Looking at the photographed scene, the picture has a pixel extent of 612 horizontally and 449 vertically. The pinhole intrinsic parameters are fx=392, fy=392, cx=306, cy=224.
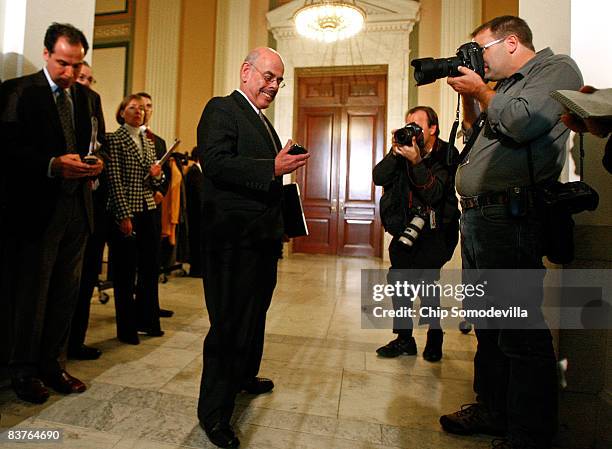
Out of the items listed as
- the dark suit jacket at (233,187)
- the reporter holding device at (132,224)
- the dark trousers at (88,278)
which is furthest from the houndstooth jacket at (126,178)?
the dark suit jacket at (233,187)

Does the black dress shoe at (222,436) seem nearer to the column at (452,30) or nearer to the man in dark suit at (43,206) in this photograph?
the man in dark suit at (43,206)

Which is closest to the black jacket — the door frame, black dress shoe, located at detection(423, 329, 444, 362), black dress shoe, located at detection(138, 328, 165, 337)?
black dress shoe, located at detection(423, 329, 444, 362)

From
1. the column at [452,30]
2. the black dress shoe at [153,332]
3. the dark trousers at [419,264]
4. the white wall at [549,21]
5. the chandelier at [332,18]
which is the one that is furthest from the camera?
the column at [452,30]

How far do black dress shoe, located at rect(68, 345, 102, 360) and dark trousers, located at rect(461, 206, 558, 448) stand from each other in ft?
6.92

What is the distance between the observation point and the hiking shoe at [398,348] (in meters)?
2.42

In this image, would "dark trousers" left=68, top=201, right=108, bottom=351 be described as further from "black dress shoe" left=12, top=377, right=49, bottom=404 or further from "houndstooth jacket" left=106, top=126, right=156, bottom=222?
"black dress shoe" left=12, top=377, right=49, bottom=404

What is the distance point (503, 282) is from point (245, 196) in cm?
98

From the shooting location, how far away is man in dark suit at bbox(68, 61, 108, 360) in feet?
7.29

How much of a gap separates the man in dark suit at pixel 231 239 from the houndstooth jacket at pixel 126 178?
1.12m

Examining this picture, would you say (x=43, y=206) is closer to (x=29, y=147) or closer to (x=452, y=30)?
(x=29, y=147)

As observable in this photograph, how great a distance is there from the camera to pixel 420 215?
229 centimetres

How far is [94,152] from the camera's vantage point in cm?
194

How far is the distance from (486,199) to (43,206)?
1829mm

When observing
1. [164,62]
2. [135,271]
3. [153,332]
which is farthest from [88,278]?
[164,62]
